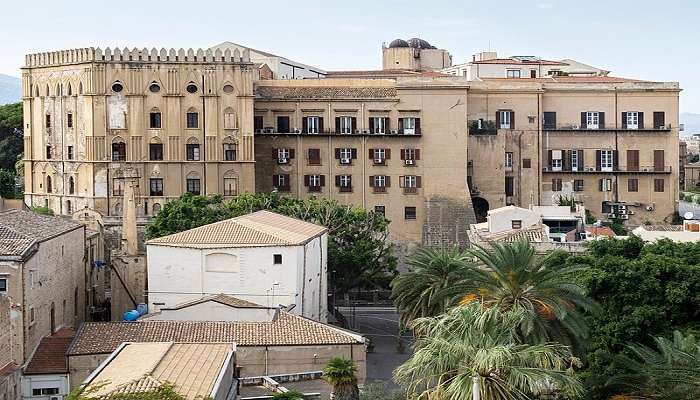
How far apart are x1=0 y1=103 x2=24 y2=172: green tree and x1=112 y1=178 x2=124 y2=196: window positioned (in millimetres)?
23026

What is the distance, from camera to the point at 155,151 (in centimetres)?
6538

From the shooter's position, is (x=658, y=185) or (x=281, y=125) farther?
(x=658, y=185)

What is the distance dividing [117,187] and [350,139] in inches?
503

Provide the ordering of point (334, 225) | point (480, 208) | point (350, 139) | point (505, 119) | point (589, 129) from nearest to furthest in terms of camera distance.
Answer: point (334, 225), point (350, 139), point (505, 119), point (589, 129), point (480, 208)

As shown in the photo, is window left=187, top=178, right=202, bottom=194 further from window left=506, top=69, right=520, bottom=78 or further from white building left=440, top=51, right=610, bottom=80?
window left=506, top=69, right=520, bottom=78

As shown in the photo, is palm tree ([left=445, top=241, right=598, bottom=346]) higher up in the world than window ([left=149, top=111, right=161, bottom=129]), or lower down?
lower down

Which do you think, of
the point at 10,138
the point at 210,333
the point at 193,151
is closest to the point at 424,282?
the point at 210,333

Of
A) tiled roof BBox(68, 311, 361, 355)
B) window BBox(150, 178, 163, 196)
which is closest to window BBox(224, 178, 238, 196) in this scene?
window BBox(150, 178, 163, 196)

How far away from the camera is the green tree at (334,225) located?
5369cm

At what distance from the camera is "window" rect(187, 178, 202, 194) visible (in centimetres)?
6544

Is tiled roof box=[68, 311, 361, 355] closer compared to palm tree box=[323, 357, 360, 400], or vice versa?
palm tree box=[323, 357, 360, 400]

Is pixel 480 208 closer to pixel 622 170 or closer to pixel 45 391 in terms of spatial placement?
pixel 622 170

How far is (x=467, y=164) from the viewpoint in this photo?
69.3 metres

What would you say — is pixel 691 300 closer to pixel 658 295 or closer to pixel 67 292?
pixel 658 295
